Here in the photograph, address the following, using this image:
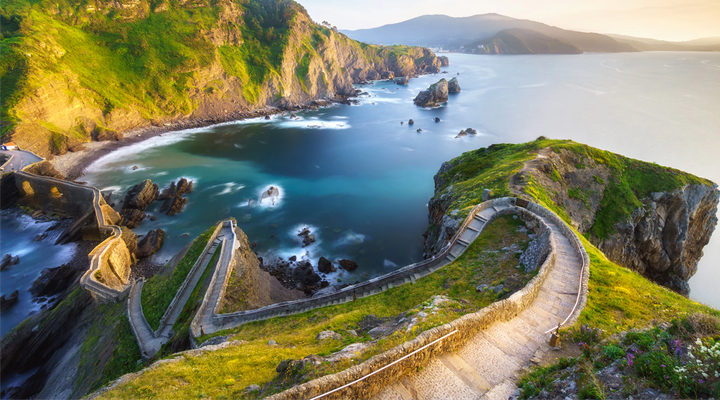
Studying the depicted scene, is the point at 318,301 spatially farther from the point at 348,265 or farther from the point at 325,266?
the point at 348,265

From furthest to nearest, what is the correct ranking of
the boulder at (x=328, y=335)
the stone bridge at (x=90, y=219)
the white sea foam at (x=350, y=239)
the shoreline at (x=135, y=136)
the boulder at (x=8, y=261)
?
the shoreline at (x=135, y=136) < the white sea foam at (x=350, y=239) < the boulder at (x=8, y=261) < the stone bridge at (x=90, y=219) < the boulder at (x=328, y=335)

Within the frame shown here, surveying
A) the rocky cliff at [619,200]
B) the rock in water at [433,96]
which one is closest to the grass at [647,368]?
the rocky cliff at [619,200]

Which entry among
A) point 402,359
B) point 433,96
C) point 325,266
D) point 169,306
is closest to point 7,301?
point 169,306

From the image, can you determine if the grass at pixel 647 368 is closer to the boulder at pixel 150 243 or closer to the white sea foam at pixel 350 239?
the white sea foam at pixel 350 239

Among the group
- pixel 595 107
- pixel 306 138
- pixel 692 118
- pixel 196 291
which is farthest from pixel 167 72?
pixel 692 118

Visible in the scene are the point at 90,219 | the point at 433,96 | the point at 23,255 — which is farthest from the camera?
the point at 433,96
